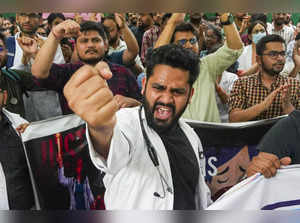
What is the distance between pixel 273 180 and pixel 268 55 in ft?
1.98

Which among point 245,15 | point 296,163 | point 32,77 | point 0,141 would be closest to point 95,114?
point 32,77

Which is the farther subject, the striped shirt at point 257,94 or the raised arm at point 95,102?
the striped shirt at point 257,94

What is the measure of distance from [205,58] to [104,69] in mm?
475

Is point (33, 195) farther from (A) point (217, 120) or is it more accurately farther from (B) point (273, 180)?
(B) point (273, 180)

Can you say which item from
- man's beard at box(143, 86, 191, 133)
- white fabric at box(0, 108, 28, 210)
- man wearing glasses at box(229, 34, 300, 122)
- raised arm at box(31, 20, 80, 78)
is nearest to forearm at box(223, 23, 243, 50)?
man wearing glasses at box(229, 34, 300, 122)

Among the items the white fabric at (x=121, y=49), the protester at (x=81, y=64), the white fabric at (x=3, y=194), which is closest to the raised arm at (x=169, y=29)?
the white fabric at (x=121, y=49)

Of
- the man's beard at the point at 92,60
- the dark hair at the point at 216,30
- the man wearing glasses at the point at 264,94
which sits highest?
the dark hair at the point at 216,30

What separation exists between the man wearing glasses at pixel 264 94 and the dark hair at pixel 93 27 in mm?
675

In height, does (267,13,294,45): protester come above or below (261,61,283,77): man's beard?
Result: above

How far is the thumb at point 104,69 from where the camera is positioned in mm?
1691

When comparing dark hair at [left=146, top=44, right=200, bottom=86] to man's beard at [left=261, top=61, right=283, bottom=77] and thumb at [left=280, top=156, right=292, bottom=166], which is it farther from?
thumb at [left=280, top=156, right=292, bottom=166]

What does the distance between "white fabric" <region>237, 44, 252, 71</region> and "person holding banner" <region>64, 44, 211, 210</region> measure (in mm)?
219

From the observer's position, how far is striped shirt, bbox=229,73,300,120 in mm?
1758

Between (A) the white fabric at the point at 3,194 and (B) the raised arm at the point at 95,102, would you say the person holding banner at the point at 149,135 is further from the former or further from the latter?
(A) the white fabric at the point at 3,194
